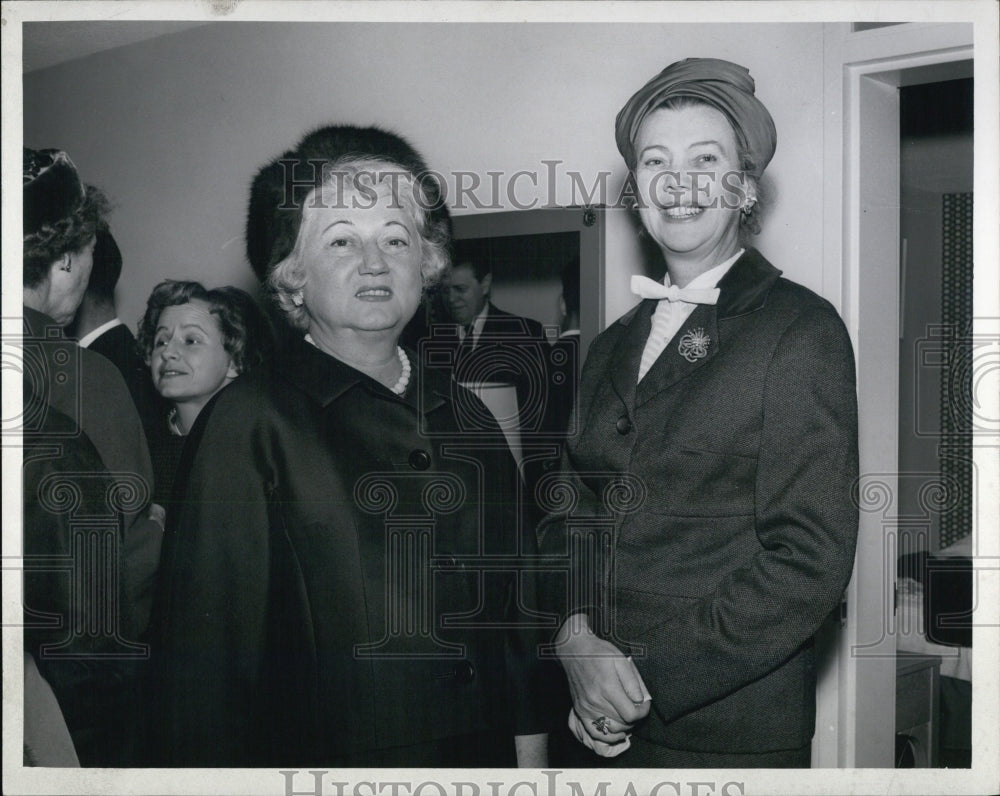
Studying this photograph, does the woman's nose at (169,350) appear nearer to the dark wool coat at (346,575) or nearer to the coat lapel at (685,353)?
the dark wool coat at (346,575)

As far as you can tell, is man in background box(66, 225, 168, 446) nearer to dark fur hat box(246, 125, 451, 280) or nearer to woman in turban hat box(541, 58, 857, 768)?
dark fur hat box(246, 125, 451, 280)

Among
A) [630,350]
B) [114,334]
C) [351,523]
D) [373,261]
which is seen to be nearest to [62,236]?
[114,334]

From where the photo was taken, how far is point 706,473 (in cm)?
164

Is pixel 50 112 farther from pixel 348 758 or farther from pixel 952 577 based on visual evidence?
pixel 952 577

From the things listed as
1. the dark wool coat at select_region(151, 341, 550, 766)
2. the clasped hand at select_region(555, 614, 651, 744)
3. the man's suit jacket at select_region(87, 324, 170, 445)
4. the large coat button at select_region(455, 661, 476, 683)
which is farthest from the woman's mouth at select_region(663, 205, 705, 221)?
the man's suit jacket at select_region(87, 324, 170, 445)

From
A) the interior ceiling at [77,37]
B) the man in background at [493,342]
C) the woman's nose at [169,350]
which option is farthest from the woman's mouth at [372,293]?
the interior ceiling at [77,37]

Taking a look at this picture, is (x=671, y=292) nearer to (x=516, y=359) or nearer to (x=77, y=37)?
(x=516, y=359)

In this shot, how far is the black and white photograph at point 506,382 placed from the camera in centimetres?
167

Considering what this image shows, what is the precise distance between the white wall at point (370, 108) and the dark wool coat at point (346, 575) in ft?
0.99

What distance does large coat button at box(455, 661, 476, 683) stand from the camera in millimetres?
1745

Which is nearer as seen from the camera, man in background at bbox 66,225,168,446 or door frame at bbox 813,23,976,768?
door frame at bbox 813,23,976,768

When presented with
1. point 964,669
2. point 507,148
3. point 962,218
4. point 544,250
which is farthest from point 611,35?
point 964,669

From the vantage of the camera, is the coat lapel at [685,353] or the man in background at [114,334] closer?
the coat lapel at [685,353]

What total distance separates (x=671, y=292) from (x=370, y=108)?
2.10ft
